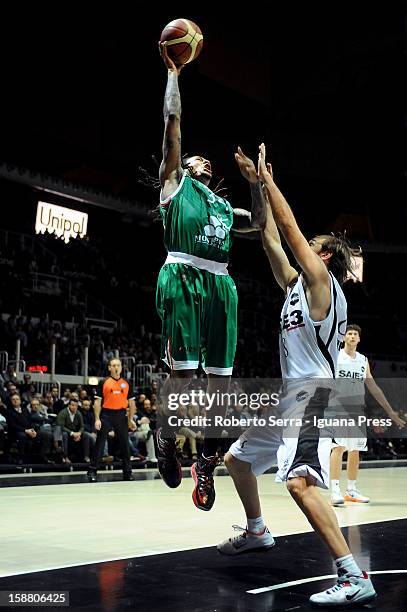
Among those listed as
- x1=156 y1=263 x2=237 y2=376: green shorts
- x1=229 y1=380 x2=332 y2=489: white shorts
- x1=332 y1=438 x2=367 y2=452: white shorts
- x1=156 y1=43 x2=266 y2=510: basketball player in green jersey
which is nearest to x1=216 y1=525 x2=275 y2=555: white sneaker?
x1=156 y1=43 x2=266 y2=510: basketball player in green jersey

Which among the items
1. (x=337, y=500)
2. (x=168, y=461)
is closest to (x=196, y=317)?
(x=168, y=461)

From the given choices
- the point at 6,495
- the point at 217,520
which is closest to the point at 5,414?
the point at 6,495

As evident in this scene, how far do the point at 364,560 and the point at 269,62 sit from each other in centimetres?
1391

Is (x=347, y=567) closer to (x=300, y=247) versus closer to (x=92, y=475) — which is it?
(x=300, y=247)

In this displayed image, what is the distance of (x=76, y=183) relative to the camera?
22.3 m

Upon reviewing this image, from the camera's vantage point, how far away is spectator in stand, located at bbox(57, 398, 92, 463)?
471 inches

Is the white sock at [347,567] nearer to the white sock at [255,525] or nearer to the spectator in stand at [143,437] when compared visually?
the white sock at [255,525]

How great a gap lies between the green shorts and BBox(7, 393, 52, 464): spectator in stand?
23.5 feet

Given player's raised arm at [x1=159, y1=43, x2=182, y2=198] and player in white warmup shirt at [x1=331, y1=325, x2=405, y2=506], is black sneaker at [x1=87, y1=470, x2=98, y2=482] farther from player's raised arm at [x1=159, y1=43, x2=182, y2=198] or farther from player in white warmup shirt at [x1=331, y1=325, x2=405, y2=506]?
player's raised arm at [x1=159, y1=43, x2=182, y2=198]

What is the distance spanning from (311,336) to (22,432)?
7.97 metres

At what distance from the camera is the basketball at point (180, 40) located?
4.27m

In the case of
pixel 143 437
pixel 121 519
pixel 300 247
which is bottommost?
pixel 121 519

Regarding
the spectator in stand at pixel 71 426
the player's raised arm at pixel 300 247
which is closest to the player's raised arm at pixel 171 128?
the player's raised arm at pixel 300 247

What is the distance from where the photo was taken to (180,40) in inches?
168
